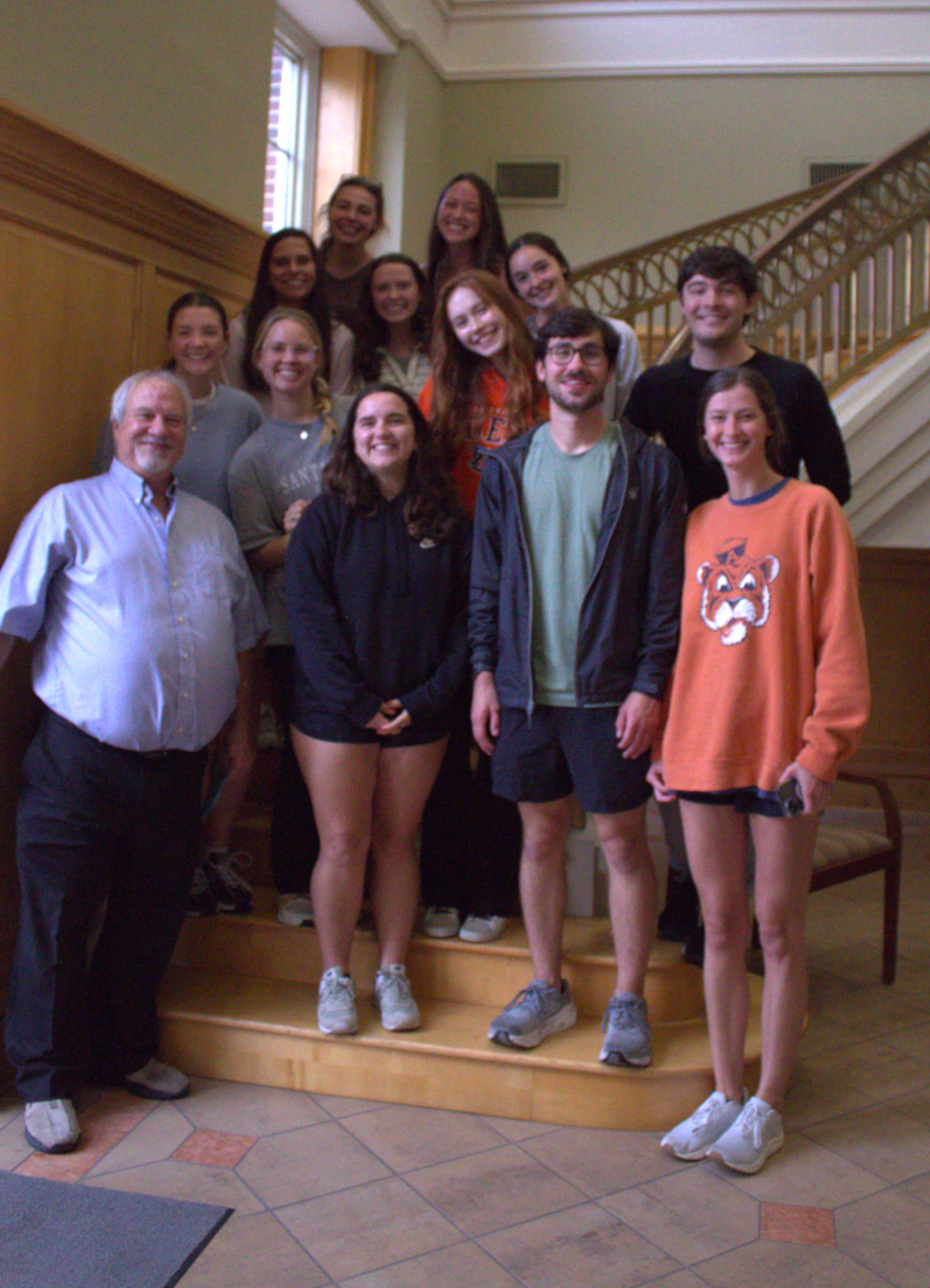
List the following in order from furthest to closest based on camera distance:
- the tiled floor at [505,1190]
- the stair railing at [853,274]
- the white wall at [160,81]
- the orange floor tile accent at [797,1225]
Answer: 1. the stair railing at [853,274]
2. the white wall at [160,81]
3. the orange floor tile accent at [797,1225]
4. the tiled floor at [505,1190]

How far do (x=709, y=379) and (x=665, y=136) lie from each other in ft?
25.1

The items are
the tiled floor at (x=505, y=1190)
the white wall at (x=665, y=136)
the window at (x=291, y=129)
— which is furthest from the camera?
the white wall at (x=665, y=136)

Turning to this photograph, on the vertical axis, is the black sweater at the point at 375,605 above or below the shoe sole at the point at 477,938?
above

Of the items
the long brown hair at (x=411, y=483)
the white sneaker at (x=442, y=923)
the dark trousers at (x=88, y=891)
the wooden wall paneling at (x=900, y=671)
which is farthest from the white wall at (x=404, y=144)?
the dark trousers at (x=88, y=891)

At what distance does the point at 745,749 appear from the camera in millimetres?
2225

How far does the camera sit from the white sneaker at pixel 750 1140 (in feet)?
7.60

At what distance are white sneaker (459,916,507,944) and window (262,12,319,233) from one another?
5.72 meters

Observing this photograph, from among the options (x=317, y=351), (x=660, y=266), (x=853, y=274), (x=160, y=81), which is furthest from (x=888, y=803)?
(x=660, y=266)

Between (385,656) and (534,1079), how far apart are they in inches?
39.6

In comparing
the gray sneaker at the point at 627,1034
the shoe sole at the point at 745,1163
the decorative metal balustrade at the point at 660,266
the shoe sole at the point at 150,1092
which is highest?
the decorative metal balustrade at the point at 660,266

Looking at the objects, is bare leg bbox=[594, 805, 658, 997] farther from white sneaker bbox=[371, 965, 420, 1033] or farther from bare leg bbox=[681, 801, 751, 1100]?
white sneaker bbox=[371, 965, 420, 1033]

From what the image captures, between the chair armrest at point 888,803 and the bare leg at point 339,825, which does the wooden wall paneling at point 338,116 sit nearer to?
the chair armrest at point 888,803

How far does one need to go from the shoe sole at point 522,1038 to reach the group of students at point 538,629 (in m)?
0.01

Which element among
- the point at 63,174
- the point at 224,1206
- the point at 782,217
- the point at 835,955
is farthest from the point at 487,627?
the point at 782,217
